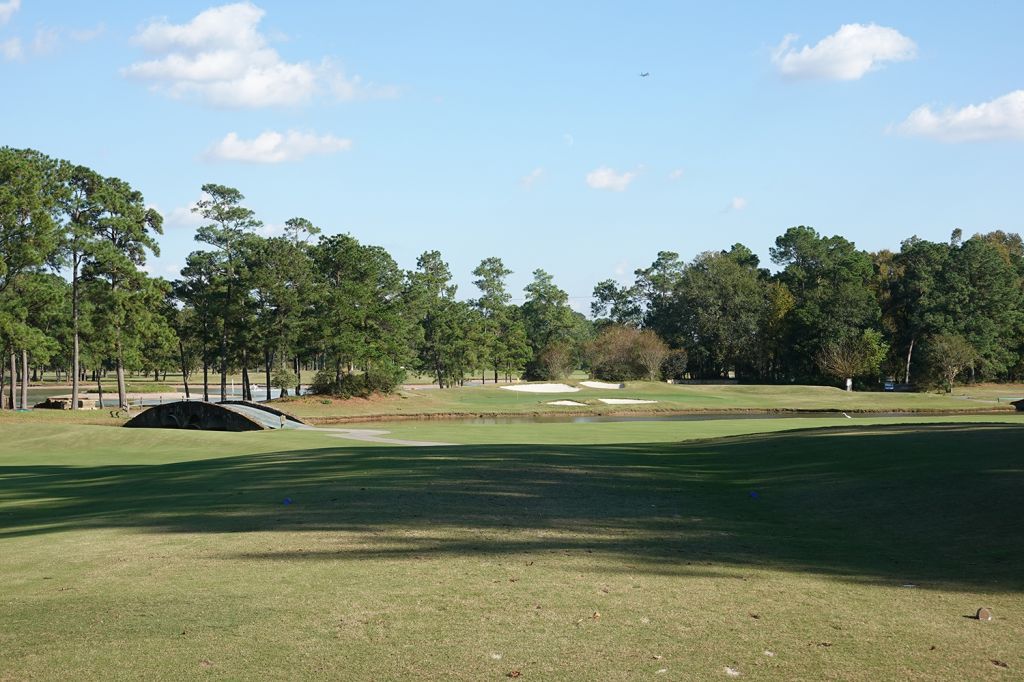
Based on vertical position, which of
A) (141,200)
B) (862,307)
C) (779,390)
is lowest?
(779,390)

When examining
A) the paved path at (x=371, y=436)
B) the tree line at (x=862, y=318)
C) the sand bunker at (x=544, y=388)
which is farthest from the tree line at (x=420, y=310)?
the paved path at (x=371, y=436)

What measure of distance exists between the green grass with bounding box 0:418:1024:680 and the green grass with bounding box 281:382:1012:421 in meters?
43.5

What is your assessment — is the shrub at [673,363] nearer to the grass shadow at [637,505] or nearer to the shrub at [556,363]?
the shrub at [556,363]

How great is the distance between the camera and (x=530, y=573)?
9.34m

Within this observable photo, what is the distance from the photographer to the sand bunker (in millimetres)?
80000

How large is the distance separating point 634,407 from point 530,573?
58.2 metres

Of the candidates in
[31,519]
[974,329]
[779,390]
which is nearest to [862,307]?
[974,329]

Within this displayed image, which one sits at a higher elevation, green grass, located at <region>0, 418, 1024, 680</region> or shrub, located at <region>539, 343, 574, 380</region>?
shrub, located at <region>539, 343, 574, 380</region>

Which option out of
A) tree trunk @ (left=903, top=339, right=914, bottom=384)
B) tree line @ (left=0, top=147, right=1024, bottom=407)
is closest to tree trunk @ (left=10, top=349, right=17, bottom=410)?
tree line @ (left=0, top=147, right=1024, bottom=407)

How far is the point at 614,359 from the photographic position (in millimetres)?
99125

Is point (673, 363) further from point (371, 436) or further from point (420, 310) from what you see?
point (371, 436)

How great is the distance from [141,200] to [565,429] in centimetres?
4021

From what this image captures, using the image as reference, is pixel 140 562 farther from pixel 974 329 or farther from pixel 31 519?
pixel 974 329

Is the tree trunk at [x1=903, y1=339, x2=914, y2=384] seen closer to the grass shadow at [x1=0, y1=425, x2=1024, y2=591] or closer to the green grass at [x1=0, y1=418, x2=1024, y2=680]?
the grass shadow at [x1=0, y1=425, x2=1024, y2=591]
